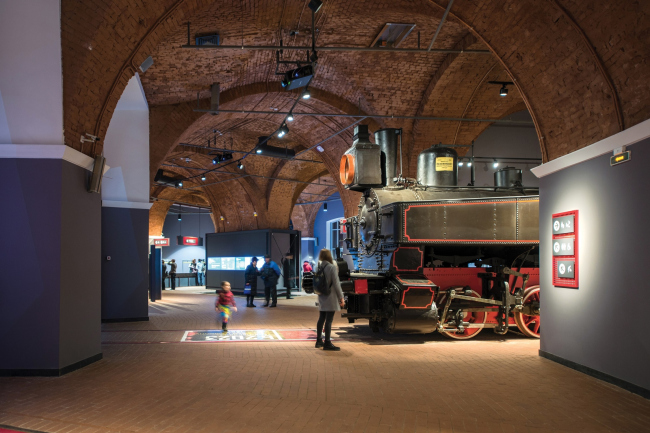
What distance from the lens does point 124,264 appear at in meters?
10.9

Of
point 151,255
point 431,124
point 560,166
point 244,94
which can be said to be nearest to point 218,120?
point 244,94

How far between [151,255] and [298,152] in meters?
7.30

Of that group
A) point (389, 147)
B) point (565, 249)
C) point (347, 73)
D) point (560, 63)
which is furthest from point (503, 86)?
point (565, 249)

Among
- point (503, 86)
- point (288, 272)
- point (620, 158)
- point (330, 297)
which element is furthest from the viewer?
point (288, 272)

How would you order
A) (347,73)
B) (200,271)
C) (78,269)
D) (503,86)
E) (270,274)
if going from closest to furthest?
(78,269)
(503,86)
(347,73)
(270,274)
(200,271)

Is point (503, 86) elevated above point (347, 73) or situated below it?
below

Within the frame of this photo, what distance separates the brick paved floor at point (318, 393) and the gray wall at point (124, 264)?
306 centimetres

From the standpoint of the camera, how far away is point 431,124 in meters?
14.3

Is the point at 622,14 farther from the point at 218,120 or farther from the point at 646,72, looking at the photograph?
the point at 218,120

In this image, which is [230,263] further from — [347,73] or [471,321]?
[471,321]

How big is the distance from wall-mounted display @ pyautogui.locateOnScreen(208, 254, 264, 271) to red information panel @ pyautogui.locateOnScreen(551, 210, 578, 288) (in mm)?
15130

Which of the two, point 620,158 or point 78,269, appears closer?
point 620,158

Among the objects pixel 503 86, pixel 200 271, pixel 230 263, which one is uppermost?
pixel 503 86

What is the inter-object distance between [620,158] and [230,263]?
18.6 metres
